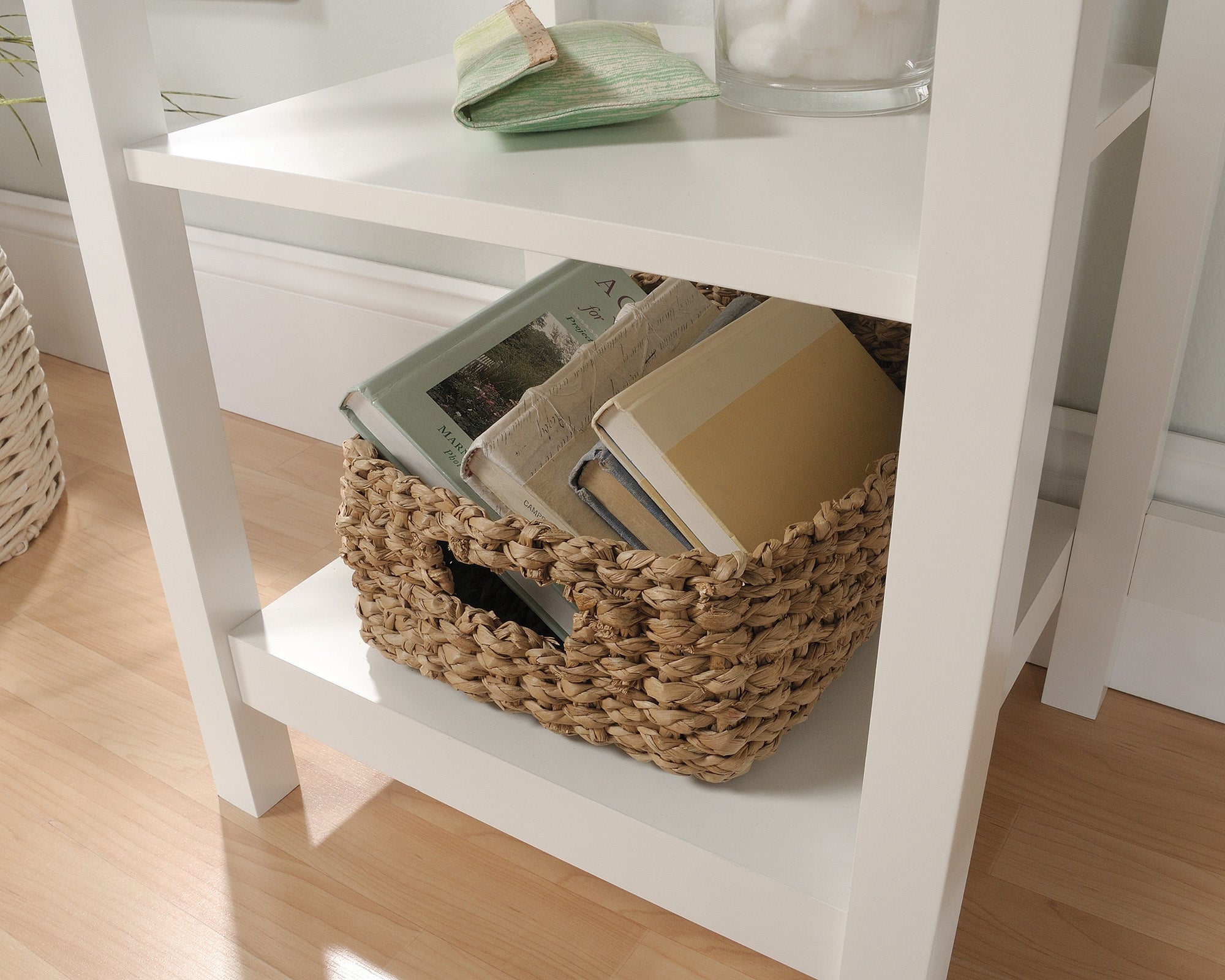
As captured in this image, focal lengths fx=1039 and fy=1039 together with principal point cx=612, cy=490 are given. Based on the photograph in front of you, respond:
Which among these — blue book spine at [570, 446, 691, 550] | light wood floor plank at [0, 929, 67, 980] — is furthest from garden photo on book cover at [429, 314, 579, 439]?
light wood floor plank at [0, 929, 67, 980]

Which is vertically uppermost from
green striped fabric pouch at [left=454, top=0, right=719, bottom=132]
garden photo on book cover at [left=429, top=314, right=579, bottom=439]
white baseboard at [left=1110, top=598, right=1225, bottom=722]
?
green striped fabric pouch at [left=454, top=0, right=719, bottom=132]

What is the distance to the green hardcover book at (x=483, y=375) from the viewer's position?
0.65m

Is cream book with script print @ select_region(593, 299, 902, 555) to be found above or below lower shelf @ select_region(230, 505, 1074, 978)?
above

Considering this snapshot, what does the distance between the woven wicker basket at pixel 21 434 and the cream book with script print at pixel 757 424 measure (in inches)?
29.8

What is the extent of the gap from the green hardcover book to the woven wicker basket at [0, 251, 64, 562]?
0.55m

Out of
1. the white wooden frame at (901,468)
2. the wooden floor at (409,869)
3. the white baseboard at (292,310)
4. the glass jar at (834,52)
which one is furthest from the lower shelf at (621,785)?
the white baseboard at (292,310)

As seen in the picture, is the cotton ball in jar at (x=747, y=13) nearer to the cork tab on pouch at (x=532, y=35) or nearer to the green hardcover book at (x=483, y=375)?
the cork tab on pouch at (x=532, y=35)

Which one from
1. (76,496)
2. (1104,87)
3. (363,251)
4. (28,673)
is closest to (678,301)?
(1104,87)

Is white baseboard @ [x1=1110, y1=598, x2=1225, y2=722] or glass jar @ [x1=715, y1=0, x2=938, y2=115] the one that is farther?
white baseboard @ [x1=1110, y1=598, x2=1225, y2=722]

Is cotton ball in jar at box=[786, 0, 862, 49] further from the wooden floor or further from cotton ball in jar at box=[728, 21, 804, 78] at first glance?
the wooden floor

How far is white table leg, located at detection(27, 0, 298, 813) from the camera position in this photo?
1.85 ft

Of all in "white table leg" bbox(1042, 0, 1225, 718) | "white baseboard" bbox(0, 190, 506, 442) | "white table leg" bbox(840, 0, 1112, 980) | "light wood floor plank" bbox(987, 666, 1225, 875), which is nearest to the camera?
"white table leg" bbox(840, 0, 1112, 980)

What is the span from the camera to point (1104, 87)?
1.79ft

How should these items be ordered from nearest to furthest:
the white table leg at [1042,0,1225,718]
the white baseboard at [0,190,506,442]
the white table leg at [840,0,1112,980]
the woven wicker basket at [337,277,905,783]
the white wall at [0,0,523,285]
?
the white table leg at [840,0,1112,980], the woven wicker basket at [337,277,905,783], the white table leg at [1042,0,1225,718], the white wall at [0,0,523,285], the white baseboard at [0,190,506,442]
